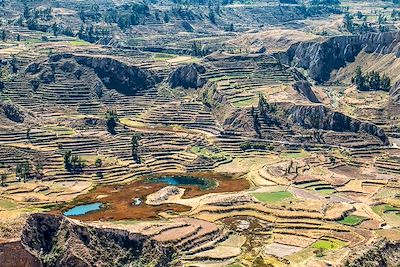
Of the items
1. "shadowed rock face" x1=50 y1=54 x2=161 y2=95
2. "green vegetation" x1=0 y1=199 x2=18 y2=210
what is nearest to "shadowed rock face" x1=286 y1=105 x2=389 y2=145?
"shadowed rock face" x1=50 y1=54 x2=161 y2=95

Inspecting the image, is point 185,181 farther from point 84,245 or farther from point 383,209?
point 84,245

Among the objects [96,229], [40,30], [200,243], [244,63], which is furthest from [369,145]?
[40,30]

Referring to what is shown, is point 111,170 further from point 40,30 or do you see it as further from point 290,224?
point 40,30

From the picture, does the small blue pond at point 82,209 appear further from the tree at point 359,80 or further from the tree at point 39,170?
the tree at point 359,80

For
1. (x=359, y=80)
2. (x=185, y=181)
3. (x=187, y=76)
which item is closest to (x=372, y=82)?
Answer: (x=359, y=80)

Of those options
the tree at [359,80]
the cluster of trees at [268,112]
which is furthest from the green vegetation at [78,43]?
the tree at [359,80]

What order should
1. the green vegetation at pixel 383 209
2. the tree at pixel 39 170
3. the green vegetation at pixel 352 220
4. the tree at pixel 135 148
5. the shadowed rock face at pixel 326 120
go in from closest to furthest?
the green vegetation at pixel 352 220 < the green vegetation at pixel 383 209 < the tree at pixel 39 170 < the tree at pixel 135 148 < the shadowed rock face at pixel 326 120
